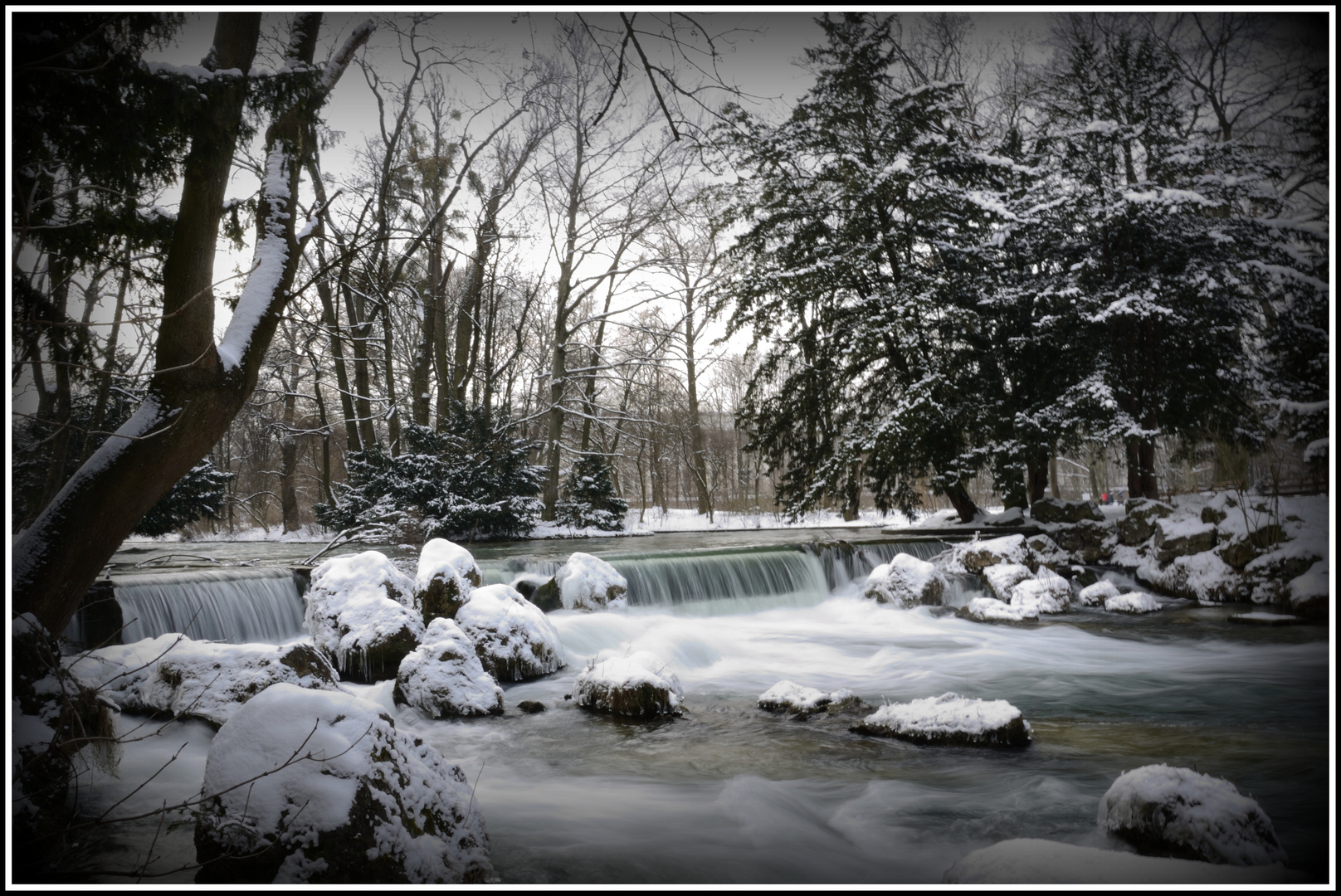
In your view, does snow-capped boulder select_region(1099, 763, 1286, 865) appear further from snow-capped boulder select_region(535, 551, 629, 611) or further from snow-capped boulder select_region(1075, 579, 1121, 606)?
snow-capped boulder select_region(1075, 579, 1121, 606)

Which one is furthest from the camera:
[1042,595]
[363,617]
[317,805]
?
[1042,595]

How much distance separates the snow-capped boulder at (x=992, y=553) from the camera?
11.1 m

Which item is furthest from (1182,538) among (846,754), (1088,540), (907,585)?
(846,754)

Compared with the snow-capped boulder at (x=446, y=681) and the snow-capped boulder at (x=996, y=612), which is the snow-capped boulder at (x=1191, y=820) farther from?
the snow-capped boulder at (x=996, y=612)

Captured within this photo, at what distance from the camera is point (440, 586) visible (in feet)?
23.8

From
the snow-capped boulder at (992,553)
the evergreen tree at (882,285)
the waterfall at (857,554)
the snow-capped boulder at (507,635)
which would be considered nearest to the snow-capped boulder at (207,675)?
the snow-capped boulder at (507,635)

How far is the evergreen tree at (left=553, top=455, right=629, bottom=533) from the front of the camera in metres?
17.6

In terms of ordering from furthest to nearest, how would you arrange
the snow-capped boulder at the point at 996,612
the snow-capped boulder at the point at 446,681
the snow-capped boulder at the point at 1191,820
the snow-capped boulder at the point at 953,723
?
the snow-capped boulder at the point at 996,612 → the snow-capped boulder at the point at 446,681 → the snow-capped boulder at the point at 953,723 → the snow-capped boulder at the point at 1191,820

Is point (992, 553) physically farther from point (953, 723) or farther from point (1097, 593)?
point (953, 723)

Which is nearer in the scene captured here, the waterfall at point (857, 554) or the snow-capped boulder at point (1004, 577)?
the snow-capped boulder at point (1004, 577)

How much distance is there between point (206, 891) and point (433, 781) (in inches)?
40.8

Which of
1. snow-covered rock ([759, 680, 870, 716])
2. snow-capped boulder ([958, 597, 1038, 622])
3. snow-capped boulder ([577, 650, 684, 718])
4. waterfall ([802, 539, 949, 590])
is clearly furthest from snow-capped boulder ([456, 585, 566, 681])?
waterfall ([802, 539, 949, 590])

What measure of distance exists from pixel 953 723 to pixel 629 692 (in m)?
2.34

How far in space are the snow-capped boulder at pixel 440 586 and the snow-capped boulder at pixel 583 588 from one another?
153 cm
